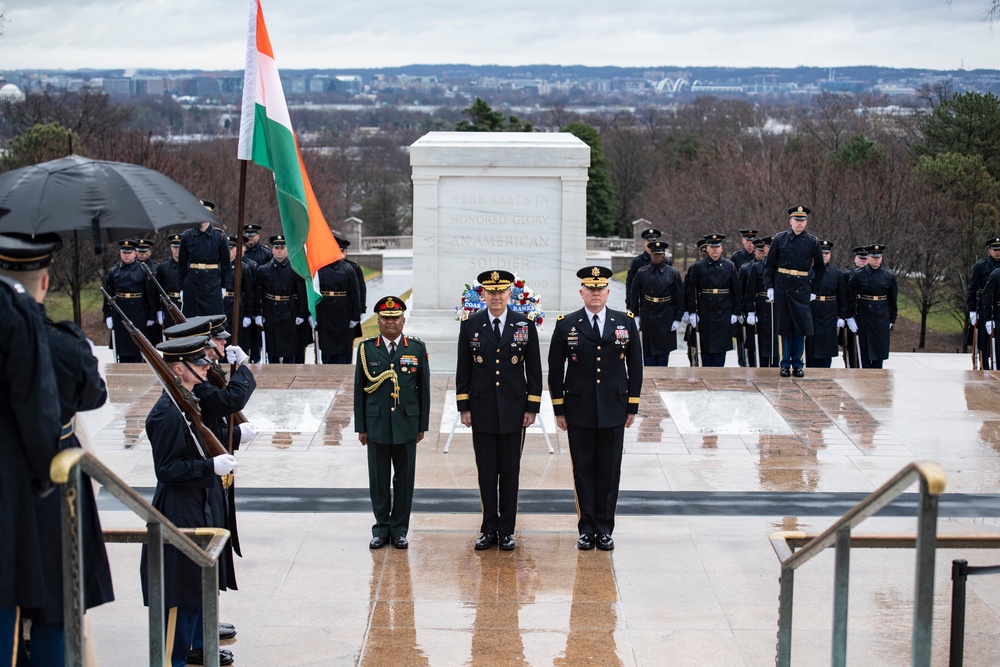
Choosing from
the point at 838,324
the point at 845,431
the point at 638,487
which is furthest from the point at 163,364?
the point at 838,324

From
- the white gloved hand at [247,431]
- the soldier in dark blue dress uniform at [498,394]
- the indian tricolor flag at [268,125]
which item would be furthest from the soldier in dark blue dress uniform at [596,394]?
the white gloved hand at [247,431]

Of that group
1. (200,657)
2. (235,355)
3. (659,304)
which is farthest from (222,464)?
(659,304)

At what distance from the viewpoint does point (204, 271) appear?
45.1ft

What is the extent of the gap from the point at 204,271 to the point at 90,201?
8676 mm

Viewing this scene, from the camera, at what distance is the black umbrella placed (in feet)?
16.4

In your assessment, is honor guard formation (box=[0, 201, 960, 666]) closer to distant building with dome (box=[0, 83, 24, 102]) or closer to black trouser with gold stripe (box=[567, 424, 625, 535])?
black trouser with gold stripe (box=[567, 424, 625, 535])

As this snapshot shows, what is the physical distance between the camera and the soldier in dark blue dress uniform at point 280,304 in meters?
13.9

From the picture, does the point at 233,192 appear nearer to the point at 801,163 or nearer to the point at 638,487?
the point at 801,163

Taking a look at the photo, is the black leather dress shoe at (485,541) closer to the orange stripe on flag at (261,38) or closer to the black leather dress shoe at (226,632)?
the black leather dress shoe at (226,632)

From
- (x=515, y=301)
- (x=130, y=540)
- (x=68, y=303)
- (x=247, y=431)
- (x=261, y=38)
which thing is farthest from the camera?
(x=68, y=303)

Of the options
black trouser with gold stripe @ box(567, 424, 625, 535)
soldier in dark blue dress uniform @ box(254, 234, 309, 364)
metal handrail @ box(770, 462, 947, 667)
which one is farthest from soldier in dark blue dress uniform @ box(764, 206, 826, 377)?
metal handrail @ box(770, 462, 947, 667)

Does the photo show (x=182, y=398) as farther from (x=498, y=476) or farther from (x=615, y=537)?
(x=615, y=537)

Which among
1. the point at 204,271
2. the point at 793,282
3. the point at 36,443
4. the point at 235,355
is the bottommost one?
the point at 204,271

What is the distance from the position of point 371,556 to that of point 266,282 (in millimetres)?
7031
